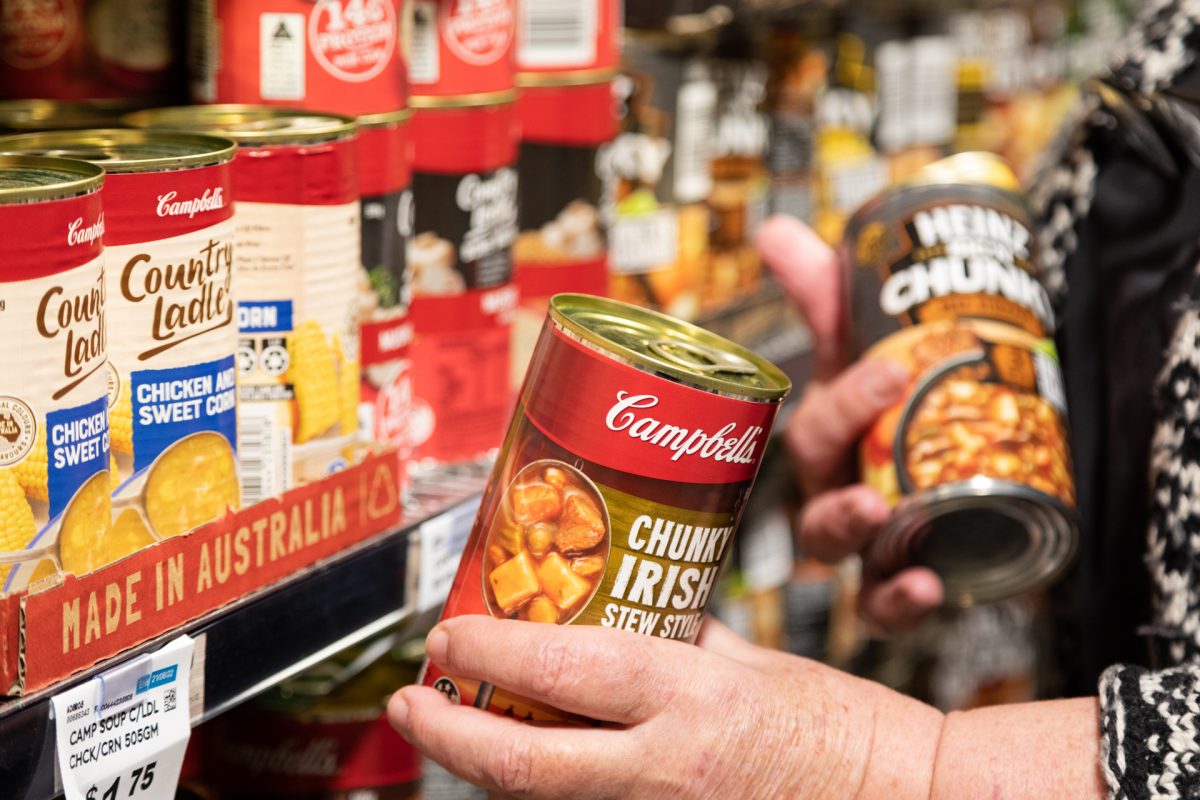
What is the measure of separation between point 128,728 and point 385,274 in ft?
1.34

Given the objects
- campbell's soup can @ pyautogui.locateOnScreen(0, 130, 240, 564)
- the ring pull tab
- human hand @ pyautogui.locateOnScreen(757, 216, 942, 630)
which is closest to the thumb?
human hand @ pyautogui.locateOnScreen(757, 216, 942, 630)

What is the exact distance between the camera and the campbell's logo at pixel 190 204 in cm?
83

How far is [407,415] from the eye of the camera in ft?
3.83

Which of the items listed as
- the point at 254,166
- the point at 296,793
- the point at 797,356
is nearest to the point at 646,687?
the point at 254,166

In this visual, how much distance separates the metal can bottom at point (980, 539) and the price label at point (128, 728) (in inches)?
25.3

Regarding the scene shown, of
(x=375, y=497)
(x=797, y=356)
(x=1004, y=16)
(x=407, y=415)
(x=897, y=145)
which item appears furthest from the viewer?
(x=1004, y=16)

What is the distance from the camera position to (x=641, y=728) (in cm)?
90

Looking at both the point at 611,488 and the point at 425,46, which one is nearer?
the point at 611,488

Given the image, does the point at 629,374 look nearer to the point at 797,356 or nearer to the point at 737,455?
the point at 737,455

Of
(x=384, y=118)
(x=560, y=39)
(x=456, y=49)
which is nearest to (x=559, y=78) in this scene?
(x=560, y=39)

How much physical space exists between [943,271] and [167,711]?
0.76 meters

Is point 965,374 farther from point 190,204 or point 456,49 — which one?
point 190,204

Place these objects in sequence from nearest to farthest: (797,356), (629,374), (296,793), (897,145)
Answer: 1. (629,374)
2. (296,793)
3. (797,356)
4. (897,145)

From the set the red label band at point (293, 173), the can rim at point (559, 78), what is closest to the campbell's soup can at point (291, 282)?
the red label band at point (293, 173)
